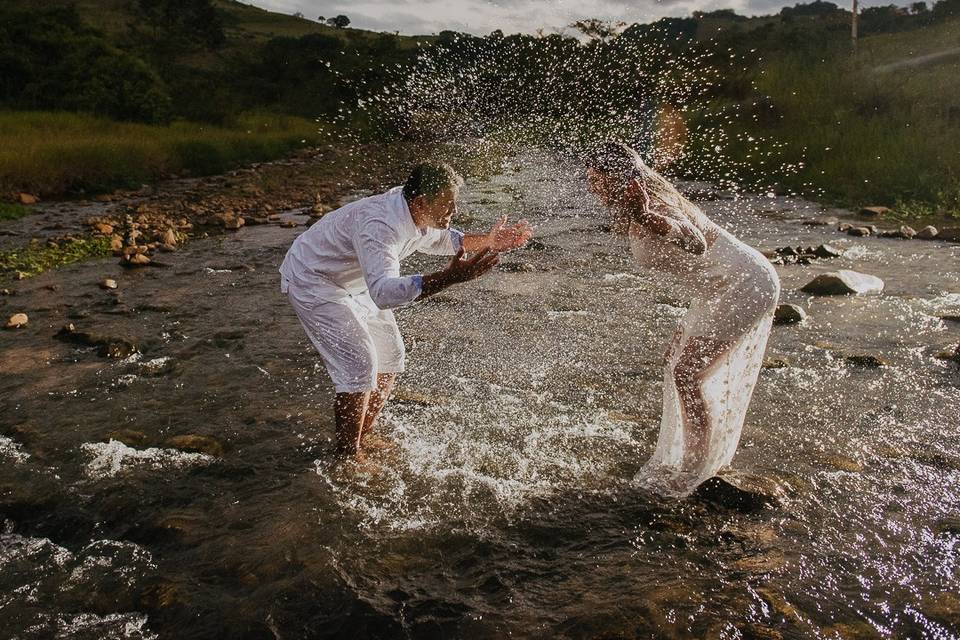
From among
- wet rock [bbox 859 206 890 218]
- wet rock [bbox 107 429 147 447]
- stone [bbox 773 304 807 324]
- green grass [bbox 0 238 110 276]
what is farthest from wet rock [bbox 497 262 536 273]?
wet rock [bbox 859 206 890 218]

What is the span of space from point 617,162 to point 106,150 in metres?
19.8

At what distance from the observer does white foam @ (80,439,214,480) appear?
4949mm

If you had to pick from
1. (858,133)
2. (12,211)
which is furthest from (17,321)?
(858,133)

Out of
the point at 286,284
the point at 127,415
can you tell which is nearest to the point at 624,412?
the point at 286,284

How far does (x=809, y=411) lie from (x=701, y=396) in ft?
6.43

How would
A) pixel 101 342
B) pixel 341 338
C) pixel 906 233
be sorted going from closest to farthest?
pixel 341 338
pixel 101 342
pixel 906 233

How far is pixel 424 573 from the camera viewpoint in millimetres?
3867

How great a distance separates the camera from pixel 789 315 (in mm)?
8078

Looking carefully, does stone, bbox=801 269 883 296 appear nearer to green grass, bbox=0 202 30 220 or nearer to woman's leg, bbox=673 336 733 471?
woman's leg, bbox=673 336 733 471

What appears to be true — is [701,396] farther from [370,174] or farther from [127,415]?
[370,174]

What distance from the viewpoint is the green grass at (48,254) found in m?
10.6

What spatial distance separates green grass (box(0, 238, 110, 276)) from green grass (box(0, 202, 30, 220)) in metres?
3.36

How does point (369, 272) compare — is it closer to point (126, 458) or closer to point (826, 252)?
point (126, 458)

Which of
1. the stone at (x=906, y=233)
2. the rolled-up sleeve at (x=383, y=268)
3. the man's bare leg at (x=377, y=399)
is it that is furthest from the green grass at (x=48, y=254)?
the stone at (x=906, y=233)
